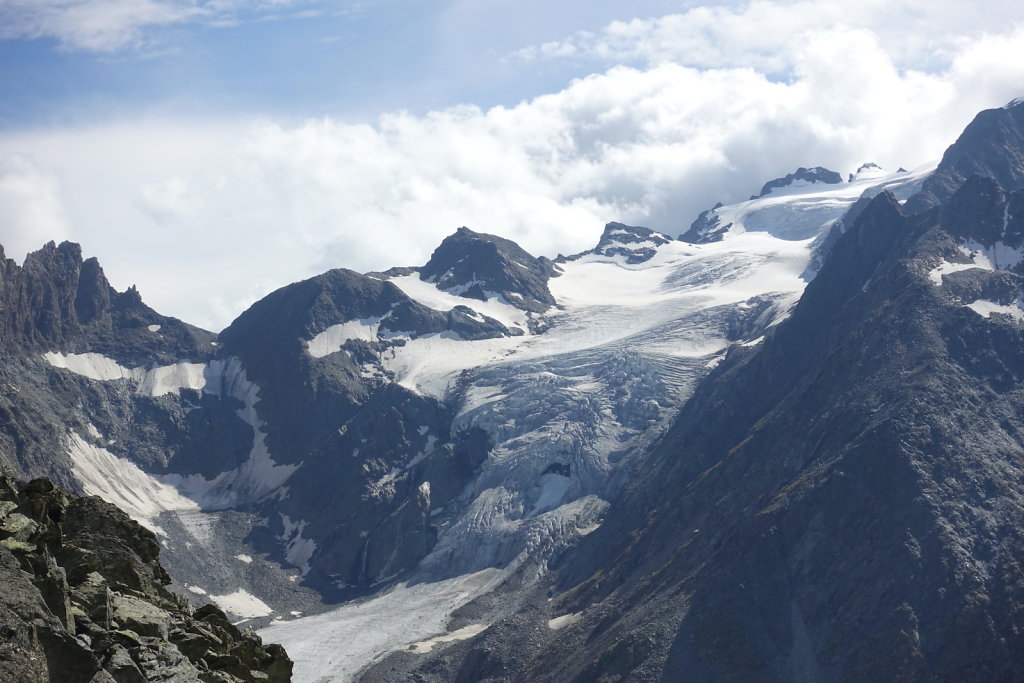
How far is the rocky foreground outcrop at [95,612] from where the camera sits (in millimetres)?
37344

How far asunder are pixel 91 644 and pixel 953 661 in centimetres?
14347

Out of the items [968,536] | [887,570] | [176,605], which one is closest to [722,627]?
[887,570]

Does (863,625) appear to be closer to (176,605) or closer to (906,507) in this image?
(906,507)

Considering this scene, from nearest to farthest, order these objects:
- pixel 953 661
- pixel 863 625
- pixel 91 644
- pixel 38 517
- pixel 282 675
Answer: pixel 91 644 < pixel 38 517 < pixel 282 675 < pixel 953 661 < pixel 863 625

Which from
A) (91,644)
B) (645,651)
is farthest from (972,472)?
(91,644)

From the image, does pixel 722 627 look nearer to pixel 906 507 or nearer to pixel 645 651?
pixel 645 651

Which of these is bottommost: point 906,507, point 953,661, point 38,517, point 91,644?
point 953,661

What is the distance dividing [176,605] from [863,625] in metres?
139

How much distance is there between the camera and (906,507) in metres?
192

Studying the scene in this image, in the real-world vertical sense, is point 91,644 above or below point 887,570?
above

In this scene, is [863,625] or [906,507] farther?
[906,507]

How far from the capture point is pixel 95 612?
44.1 meters

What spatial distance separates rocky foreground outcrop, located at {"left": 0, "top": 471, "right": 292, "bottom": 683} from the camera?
37.3 meters

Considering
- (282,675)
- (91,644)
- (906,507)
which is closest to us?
(91,644)
